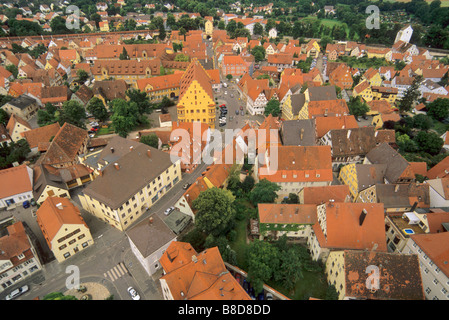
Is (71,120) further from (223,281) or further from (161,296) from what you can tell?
(223,281)

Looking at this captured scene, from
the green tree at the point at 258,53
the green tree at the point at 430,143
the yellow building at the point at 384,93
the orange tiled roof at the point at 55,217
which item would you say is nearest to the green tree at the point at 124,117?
the orange tiled roof at the point at 55,217

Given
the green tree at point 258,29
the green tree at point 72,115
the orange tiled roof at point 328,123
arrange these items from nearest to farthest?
1. the orange tiled roof at point 328,123
2. the green tree at point 72,115
3. the green tree at point 258,29

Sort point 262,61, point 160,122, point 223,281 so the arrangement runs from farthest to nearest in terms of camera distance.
Answer: point 262,61 → point 160,122 → point 223,281

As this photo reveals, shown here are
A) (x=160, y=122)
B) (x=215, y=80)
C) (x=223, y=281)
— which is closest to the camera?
(x=223, y=281)

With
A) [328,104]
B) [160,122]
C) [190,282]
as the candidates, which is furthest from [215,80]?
[190,282]

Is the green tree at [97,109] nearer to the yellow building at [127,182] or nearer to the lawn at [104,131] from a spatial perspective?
the lawn at [104,131]

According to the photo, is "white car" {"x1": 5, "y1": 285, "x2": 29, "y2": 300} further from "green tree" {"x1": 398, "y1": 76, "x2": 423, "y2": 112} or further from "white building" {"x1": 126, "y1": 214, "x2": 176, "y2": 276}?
"green tree" {"x1": 398, "y1": 76, "x2": 423, "y2": 112}

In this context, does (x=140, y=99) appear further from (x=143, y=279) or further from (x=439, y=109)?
(x=439, y=109)
